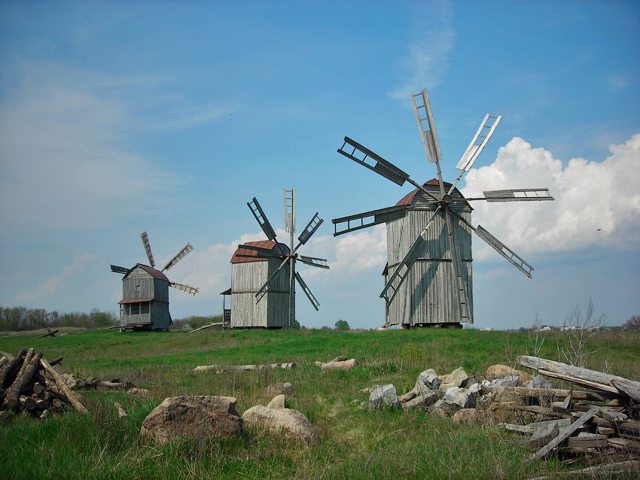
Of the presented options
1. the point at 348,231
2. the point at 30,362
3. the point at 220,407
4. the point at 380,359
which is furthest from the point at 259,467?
the point at 348,231

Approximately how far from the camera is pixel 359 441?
976cm

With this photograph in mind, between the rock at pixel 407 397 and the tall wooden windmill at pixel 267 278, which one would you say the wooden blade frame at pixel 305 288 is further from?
the rock at pixel 407 397

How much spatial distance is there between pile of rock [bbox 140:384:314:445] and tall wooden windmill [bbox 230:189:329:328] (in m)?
32.2

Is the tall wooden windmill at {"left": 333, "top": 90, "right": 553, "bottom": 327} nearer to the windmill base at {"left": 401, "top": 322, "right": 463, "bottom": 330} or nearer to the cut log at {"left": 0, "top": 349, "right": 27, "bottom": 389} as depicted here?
the windmill base at {"left": 401, "top": 322, "right": 463, "bottom": 330}

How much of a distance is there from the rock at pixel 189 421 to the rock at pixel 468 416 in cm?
393

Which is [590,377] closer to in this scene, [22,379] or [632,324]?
[22,379]

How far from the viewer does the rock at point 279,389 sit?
13.4m

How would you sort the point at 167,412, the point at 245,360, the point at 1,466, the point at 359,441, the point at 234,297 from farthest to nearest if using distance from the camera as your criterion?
the point at 234,297, the point at 245,360, the point at 359,441, the point at 167,412, the point at 1,466

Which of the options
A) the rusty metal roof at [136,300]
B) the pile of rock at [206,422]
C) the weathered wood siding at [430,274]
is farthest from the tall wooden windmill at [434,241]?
the rusty metal roof at [136,300]

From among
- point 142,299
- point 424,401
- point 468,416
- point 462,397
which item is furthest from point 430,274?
point 142,299

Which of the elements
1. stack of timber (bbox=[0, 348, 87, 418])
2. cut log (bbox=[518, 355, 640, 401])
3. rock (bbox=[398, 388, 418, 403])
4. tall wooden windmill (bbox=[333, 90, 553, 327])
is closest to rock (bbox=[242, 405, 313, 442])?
rock (bbox=[398, 388, 418, 403])

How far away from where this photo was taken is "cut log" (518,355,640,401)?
8641 mm

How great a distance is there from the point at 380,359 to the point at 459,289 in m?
11.1

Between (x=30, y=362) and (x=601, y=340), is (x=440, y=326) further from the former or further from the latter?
(x=30, y=362)
